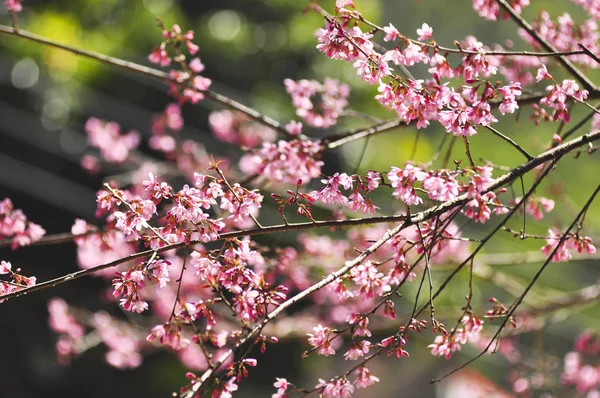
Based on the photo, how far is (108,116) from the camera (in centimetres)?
499

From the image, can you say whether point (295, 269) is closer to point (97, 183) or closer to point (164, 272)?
point (164, 272)

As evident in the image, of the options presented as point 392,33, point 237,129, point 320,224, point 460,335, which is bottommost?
point 460,335

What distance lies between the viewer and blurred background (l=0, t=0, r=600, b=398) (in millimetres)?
4504

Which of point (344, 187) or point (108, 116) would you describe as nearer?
point (344, 187)

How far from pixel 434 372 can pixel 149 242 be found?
4762 mm

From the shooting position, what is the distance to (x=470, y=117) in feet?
4.81

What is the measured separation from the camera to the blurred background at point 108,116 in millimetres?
A: 4504

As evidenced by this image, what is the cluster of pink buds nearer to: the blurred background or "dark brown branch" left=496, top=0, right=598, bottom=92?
"dark brown branch" left=496, top=0, right=598, bottom=92

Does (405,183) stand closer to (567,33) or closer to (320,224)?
(320,224)

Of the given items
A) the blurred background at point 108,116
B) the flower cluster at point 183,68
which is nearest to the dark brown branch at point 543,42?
the flower cluster at point 183,68

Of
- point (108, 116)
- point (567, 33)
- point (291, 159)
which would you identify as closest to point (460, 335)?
point (291, 159)

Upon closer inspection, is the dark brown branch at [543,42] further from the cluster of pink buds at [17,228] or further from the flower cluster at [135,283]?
the cluster of pink buds at [17,228]

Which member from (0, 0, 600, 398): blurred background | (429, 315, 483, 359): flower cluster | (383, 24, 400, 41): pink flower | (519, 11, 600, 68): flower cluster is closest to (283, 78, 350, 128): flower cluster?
(519, 11, 600, 68): flower cluster

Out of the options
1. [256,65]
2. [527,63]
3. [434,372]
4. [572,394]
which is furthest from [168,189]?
[434,372]
